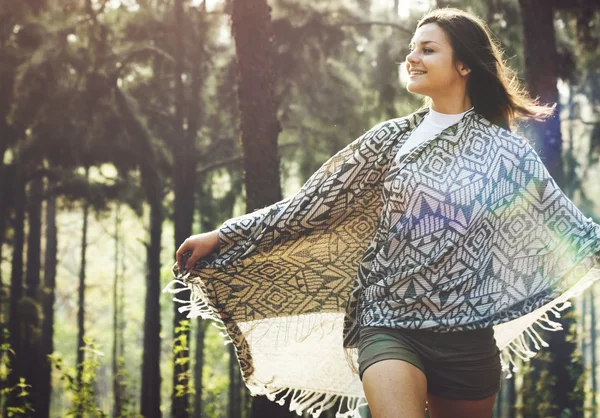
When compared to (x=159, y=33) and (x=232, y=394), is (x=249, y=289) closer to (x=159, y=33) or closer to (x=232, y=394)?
(x=159, y=33)

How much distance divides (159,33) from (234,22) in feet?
27.8

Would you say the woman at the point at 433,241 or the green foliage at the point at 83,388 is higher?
the woman at the point at 433,241

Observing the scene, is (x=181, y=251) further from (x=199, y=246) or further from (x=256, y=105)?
(x=256, y=105)

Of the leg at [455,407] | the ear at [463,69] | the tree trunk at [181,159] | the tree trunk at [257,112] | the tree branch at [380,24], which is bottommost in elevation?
the leg at [455,407]

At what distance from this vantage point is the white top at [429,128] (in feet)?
11.4

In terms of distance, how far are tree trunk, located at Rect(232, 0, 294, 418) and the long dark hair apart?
2.89 meters

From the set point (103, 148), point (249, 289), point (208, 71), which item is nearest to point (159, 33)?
point (208, 71)

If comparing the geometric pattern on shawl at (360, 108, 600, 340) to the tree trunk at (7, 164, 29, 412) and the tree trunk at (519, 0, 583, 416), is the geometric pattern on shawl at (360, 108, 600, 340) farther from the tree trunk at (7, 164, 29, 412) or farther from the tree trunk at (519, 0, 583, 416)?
the tree trunk at (7, 164, 29, 412)

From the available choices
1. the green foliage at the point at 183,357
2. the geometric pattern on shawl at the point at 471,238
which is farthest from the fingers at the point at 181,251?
the green foliage at the point at 183,357

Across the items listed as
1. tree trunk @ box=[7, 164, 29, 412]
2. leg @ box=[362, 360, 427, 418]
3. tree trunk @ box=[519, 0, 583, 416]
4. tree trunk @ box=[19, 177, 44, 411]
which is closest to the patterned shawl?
leg @ box=[362, 360, 427, 418]

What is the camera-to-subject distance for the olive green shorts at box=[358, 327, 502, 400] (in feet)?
10.3

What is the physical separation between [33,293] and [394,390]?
55.4 ft

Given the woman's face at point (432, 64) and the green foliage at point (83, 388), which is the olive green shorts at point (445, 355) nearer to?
the woman's face at point (432, 64)

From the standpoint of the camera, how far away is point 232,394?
25828 mm
